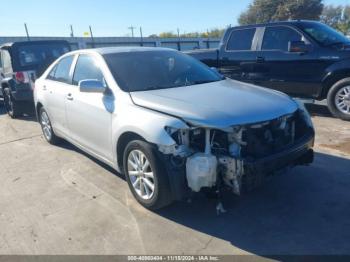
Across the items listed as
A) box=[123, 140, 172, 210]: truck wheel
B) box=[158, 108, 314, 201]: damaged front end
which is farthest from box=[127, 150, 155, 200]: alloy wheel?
box=[158, 108, 314, 201]: damaged front end

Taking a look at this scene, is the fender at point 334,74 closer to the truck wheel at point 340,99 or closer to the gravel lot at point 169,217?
the truck wheel at point 340,99

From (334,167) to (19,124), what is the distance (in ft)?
23.1

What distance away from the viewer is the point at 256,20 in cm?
4962

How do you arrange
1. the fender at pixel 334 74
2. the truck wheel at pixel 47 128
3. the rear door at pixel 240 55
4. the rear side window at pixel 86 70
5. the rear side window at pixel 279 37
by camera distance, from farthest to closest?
the rear door at pixel 240 55
the rear side window at pixel 279 37
the fender at pixel 334 74
the truck wheel at pixel 47 128
the rear side window at pixel 86 70

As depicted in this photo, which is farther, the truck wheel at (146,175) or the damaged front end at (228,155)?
the truck wheel at (146,175)

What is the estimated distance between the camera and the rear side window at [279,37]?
715 centimetres

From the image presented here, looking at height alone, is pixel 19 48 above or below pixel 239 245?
above

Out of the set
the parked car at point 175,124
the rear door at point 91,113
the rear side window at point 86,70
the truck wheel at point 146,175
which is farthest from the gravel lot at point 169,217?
the rear side window at point 86,70

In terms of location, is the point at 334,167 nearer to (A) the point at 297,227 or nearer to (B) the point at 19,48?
(A) the point at 297,227

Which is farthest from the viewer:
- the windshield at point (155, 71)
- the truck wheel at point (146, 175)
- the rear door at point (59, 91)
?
the rear door at point (59, 91)

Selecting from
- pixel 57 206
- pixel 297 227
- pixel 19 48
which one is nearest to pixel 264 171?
pixel 297 227

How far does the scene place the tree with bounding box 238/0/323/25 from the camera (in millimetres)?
45562

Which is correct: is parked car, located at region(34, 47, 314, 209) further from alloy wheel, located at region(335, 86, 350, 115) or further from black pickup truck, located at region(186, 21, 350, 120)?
alloy wheel, located at region(335, 86, 350, 115)

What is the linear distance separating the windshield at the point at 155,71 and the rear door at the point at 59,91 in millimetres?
988
